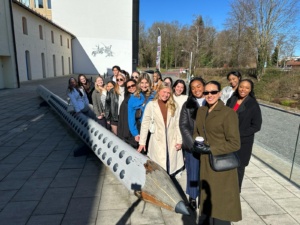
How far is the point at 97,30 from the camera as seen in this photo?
3547cm

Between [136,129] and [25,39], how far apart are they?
2116cm

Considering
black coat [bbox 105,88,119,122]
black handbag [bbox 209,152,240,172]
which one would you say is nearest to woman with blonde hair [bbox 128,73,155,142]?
black coat [bbox 105,88,119,122]

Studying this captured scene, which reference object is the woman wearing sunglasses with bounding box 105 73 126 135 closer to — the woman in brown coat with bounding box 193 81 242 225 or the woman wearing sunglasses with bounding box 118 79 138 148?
the woman wearing sunglasses with bounding box 118 79 138 148

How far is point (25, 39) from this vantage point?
65.6 ft

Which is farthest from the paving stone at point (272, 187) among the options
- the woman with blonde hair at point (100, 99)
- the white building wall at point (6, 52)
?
the white building wall at point (6, 52)

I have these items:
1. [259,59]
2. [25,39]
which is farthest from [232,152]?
[259,59]

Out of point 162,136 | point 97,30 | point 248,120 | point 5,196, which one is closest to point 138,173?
point 162,136

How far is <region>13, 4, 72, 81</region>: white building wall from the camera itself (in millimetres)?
18828

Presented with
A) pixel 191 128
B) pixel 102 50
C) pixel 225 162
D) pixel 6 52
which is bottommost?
pixel 225 162

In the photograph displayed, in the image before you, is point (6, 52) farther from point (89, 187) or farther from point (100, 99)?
point (89, 187)

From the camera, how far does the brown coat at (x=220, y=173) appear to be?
2.04 m

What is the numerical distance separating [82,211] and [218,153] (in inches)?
81.7

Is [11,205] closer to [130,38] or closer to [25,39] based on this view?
[25,39]

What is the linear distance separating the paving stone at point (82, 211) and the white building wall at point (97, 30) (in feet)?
116
